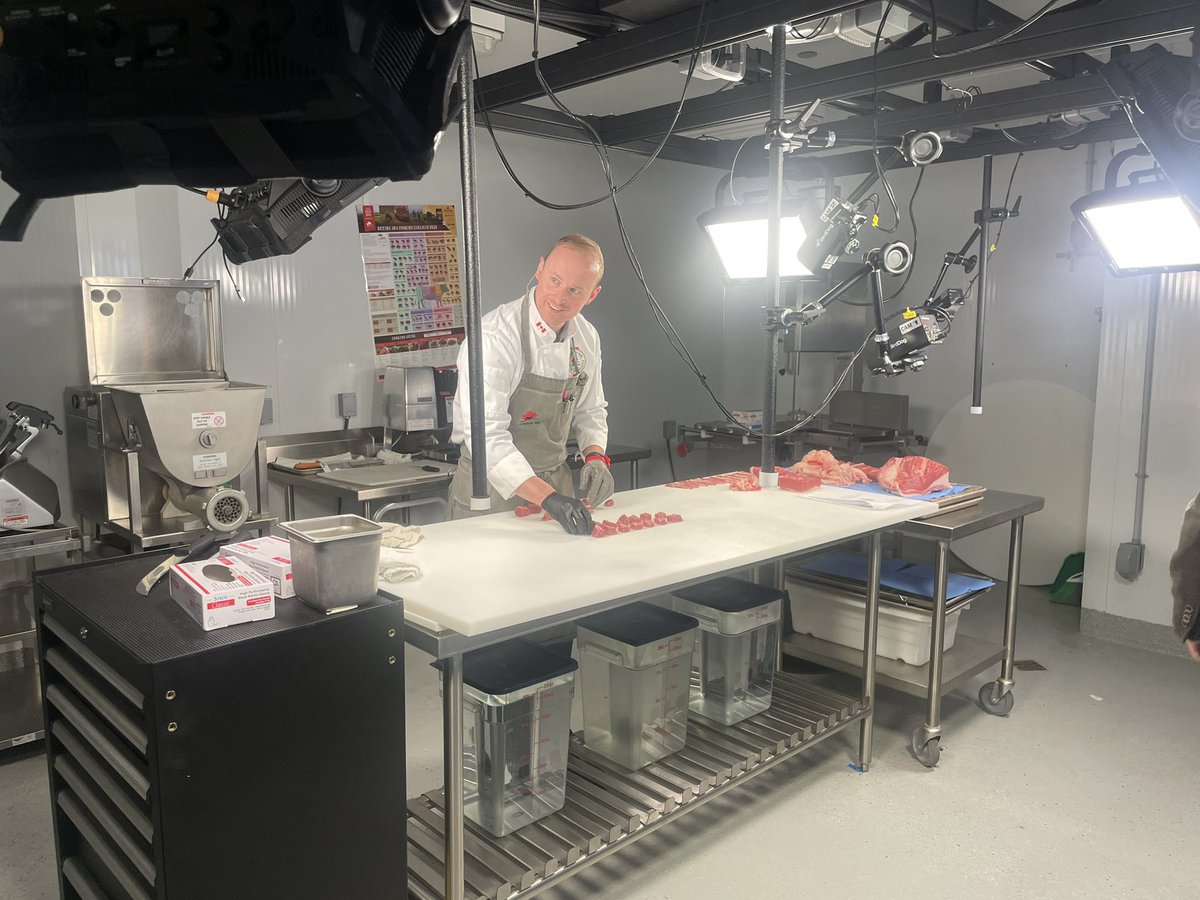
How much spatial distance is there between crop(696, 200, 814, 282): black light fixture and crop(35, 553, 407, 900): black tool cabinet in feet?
6.80

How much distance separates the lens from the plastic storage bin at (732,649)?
2844 millimetres

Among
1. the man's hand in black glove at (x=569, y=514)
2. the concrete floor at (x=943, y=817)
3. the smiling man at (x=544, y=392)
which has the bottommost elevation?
the concrete floor at (x=943, y=817)

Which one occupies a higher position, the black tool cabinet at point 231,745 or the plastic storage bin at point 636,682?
the black tool cabinet at point 231,745

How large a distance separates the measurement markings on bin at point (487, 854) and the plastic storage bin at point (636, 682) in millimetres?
556

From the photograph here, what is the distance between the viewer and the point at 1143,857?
2.54m

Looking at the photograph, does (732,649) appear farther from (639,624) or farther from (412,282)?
(412,282)

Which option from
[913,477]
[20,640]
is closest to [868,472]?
[913,477]

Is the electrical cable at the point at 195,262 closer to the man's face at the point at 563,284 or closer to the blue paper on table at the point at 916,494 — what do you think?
the man's face at the point at 563,284

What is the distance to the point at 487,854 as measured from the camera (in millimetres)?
2080

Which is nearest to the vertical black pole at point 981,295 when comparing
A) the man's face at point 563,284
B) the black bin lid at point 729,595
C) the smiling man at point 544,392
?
the black bin lid at point 729,595

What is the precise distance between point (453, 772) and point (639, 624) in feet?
2.97

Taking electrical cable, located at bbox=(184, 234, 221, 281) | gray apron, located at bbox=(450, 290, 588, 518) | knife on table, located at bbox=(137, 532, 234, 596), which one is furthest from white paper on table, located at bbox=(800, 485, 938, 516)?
electrical cable, located at bbox=(184, 234, 221, 281)

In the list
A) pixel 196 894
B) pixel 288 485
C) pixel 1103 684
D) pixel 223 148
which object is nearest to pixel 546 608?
pixel 196 894

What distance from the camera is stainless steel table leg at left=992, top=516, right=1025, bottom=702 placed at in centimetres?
344
